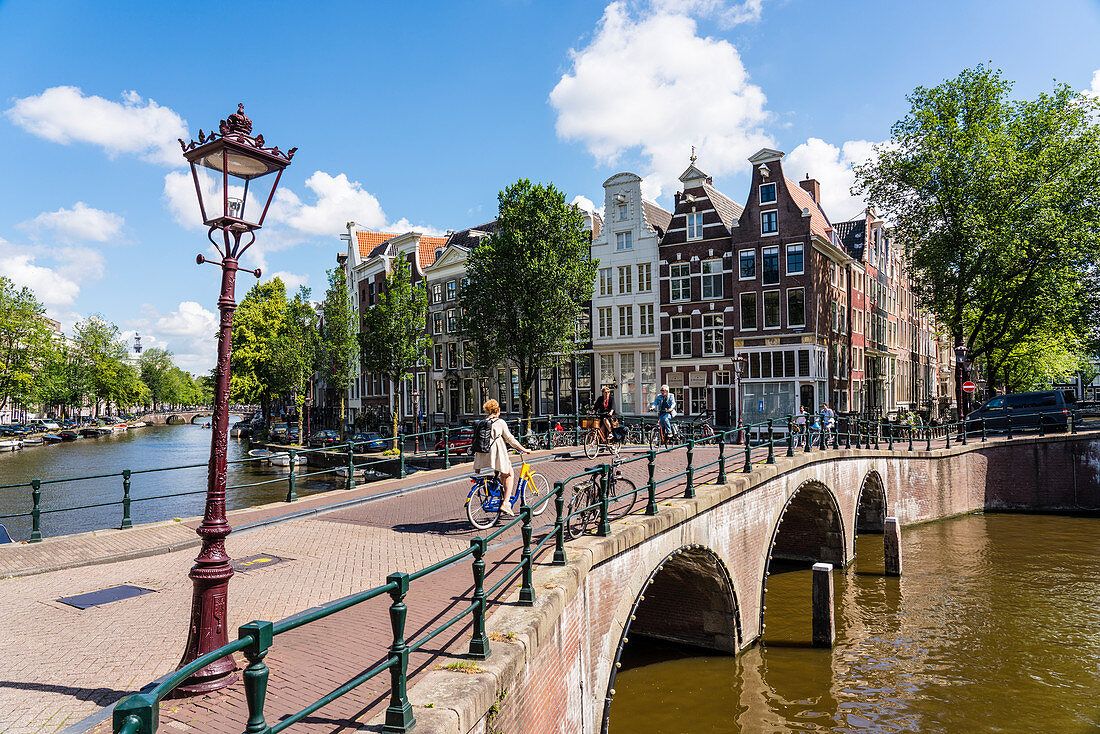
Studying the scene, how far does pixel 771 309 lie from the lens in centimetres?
3319

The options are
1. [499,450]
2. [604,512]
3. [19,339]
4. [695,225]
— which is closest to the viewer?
[604,512]

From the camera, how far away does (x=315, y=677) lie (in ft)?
16.3

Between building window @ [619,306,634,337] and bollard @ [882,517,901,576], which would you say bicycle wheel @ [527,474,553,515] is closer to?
bollard @ [882,517,901,576]

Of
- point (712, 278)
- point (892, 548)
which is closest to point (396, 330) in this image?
point (712, 278)

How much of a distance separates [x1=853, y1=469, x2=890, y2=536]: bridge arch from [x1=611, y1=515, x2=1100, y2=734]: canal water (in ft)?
13.2

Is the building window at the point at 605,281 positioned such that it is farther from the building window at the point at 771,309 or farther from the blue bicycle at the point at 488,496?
the blue bicycle at the point at 488,496

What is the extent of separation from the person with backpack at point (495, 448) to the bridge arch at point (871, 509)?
681 inches

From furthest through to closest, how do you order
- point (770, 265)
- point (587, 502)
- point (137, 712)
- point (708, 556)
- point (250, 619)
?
1. point (770, 265)
2. point (708, 556)
3. point (587, 502)
4. point (250, 619)
5. point (137, 712)

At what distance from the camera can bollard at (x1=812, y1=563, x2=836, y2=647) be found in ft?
45.2

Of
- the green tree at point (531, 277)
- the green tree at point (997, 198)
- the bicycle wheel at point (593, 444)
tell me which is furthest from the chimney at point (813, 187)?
the bicycle wheel at point (593, 444)

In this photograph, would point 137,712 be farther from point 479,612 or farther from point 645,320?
point 645,320

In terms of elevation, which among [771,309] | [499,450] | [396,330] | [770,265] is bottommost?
[499,450]

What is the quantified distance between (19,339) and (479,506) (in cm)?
6352

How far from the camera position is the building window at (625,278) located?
37156 mm
